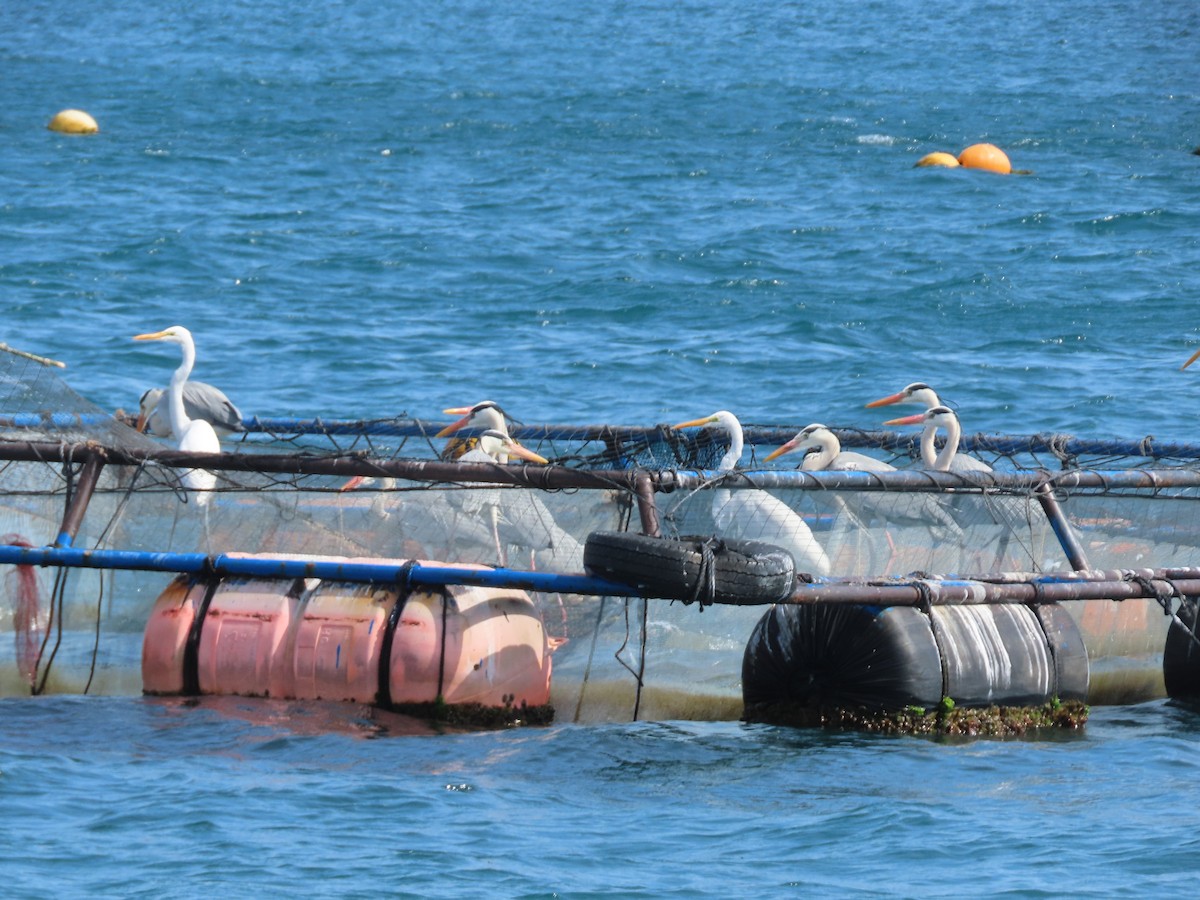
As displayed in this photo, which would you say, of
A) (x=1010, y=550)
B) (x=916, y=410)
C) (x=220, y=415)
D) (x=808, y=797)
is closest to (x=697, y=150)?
(x=916, y=410)

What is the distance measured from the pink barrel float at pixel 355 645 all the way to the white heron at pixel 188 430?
113cm

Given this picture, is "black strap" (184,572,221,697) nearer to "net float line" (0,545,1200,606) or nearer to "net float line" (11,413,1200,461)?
"net float line" (0,545,1200,606)

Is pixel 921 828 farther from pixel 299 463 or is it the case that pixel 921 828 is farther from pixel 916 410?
pixel 916 410

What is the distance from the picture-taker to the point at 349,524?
13797mm

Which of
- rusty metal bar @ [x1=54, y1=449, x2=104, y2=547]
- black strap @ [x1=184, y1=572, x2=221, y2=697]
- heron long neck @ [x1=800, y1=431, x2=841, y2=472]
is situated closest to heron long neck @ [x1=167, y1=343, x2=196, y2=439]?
rusty metal bar @ [x1=54, y1=449, x2=104, y2=547]

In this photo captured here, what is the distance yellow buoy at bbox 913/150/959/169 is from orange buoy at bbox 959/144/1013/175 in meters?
0.27

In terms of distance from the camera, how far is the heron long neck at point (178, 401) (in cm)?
1717

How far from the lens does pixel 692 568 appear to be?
11859 millimetres

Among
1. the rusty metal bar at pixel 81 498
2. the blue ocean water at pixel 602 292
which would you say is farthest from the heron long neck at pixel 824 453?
the rusty metal bar at pixel 81 498

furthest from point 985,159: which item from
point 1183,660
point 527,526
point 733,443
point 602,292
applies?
point 527,526

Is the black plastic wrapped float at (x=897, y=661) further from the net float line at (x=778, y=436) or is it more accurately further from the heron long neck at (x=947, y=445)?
the net float line at (x=778, y=436)

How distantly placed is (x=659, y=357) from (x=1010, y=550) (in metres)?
15.6

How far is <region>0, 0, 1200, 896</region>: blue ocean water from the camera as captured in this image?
405 inches

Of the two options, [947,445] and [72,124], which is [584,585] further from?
[72,124]
